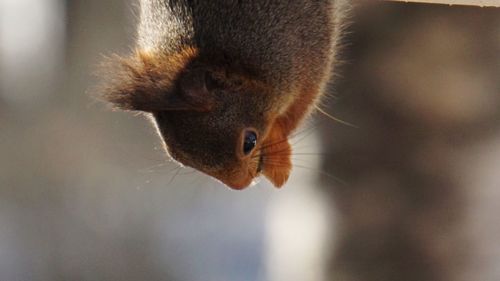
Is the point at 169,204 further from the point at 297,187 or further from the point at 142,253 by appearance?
the point at 297,187

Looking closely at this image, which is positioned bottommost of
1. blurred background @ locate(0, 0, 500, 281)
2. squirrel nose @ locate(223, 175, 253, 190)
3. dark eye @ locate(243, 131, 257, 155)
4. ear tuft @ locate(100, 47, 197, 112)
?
blurred background @ locate(0, 0, 500, 281)

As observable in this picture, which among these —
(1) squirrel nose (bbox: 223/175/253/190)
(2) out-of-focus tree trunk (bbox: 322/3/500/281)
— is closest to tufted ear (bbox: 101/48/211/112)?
(1) squirrel nose (bbox: 223/175/253/190)

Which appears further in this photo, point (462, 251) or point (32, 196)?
point (32, 196)

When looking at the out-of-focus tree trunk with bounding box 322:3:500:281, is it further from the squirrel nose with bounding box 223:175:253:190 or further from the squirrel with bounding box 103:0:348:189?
the squirrel nose with bounding box 223:175:253:190

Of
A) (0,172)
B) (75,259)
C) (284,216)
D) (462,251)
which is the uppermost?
(462,251)

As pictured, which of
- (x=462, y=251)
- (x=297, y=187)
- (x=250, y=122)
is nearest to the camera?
(x=250, y=122)

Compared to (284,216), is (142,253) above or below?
below

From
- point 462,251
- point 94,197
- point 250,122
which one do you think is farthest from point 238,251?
point 250,122

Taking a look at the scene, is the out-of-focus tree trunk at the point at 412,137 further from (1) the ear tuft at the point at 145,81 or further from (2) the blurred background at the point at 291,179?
(1) the ear tuft at the point at 145,81

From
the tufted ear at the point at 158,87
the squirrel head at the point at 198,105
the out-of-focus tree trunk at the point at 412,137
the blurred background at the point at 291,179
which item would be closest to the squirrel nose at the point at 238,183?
the squirrel head at the point at 198,105
